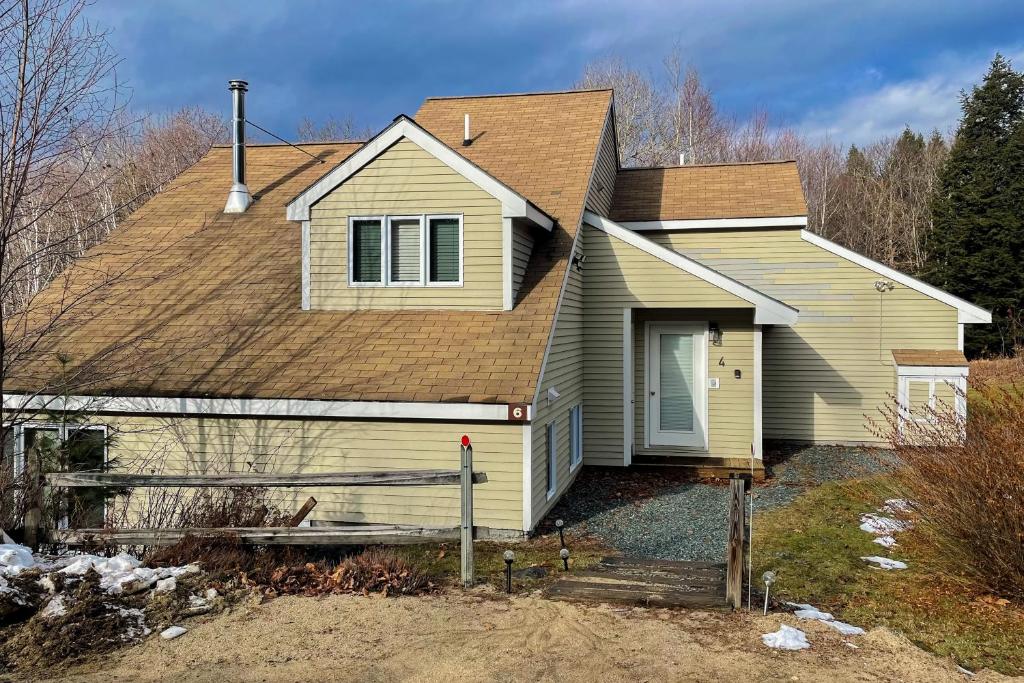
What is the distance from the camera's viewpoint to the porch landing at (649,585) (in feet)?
21.5

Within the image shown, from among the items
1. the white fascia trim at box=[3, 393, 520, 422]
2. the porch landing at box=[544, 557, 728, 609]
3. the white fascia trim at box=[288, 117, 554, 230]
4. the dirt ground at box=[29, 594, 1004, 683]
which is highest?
the white fascia trim at box=[288, 117, 554, 230]

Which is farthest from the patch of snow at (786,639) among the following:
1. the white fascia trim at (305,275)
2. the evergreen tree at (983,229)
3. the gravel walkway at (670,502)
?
the evergreen tree at (983,229)

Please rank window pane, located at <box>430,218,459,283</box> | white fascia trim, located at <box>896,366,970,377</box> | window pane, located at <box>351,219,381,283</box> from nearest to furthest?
window pane, located at <box>430,218,459,283</box> < window pane, located at <box>351,219,381,283</box> < white fascia trim, located at <box>896,366,970,377</box>

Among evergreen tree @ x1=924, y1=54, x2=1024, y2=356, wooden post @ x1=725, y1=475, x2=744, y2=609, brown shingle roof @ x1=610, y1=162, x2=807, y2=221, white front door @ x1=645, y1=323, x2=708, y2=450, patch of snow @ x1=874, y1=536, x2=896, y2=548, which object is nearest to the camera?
wooden post @ x1=725, y1=475, x2=744, y2=609

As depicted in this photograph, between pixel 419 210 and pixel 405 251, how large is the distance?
683 mm

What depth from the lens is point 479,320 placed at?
10.8m

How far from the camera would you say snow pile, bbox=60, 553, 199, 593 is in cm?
619

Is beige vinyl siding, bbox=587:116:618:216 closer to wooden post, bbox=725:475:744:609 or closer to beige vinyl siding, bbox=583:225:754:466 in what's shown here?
beige vinyl siding, bbox=583:225:754:466

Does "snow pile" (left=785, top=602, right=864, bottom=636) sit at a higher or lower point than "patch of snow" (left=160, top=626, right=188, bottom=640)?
lower

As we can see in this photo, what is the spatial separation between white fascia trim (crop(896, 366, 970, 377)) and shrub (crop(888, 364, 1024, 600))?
23.7ft

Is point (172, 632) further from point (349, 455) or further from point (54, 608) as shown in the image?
point (349, 455)

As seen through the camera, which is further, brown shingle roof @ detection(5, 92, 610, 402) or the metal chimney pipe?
the metal chimney pipe

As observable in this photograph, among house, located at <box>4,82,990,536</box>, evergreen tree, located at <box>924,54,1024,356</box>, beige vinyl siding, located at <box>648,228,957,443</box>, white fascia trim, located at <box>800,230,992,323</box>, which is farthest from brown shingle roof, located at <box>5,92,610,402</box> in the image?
evergreen tree, located at <box>924,54,1024,356</box>

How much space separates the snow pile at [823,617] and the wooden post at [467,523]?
2.98 m
